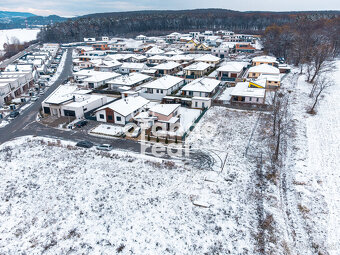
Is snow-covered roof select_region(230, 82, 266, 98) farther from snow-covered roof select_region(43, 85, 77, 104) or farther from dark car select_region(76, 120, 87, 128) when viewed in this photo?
snow-covered roof select_region(43, 85, 77, 104)

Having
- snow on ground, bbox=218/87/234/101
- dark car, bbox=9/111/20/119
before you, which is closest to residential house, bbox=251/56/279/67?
snow on ground, bbox=218/87/234/101

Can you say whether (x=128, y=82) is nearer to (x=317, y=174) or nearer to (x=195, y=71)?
(x=195, y=71)

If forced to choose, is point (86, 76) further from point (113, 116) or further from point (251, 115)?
point (251, 115)

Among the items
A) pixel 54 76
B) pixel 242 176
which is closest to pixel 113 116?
pixel 242 176

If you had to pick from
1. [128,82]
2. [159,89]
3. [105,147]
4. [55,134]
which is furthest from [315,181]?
[128,82]

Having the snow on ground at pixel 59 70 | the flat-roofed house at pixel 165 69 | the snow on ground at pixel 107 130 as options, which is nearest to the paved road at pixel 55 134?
the snow on ground at pixel 107 130

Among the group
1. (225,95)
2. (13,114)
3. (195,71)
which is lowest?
(13,114)
